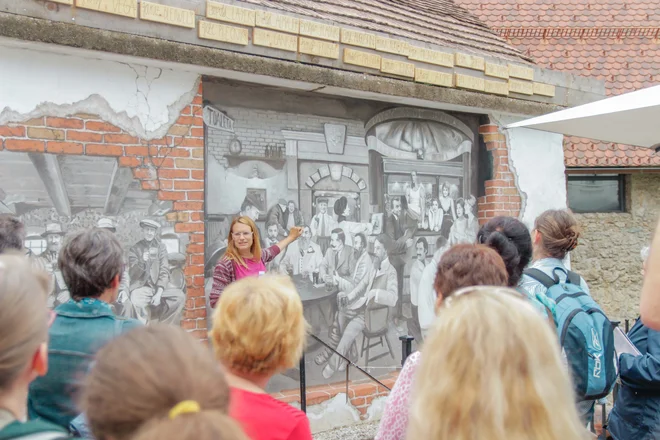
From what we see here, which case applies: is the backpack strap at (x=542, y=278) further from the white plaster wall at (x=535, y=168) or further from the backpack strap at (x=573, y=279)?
the white plaster wall at (x=535, y=168)

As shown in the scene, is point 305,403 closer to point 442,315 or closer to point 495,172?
point 495,172

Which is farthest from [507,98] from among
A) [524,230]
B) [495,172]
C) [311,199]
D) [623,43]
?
[623,43]

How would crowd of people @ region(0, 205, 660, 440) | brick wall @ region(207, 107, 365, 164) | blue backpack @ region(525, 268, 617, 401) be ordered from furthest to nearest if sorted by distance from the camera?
brick wall @ region(207, 107, 365, 164), blue backpack @ region(525, 268, 617, 401), crowd of people @ region(0, 205, 660, 440)

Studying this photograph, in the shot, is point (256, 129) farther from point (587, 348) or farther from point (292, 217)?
point (587, 348)

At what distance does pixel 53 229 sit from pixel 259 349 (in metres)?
2.75

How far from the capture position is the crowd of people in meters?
1.29

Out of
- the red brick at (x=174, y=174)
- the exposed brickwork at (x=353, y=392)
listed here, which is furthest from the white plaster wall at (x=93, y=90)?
the exposed brickwork at (x=353, y=392)

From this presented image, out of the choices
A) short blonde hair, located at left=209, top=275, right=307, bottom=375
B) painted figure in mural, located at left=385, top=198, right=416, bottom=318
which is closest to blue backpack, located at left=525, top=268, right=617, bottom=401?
short blonde hair, located at left=209, top=275, right=307, bottom=375

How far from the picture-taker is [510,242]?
3.27 meters

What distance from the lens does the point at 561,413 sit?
54.9 inches

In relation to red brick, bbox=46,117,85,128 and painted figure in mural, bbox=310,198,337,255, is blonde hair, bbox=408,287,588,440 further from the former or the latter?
painted figure in mural, bbox=310,198,337,255

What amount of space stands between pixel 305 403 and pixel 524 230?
2624 millimetres

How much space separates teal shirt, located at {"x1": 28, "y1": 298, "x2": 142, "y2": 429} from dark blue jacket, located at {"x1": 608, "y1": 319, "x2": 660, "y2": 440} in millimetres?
2476

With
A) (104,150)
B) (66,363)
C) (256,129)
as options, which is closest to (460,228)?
(256,129)
